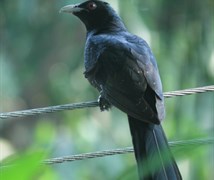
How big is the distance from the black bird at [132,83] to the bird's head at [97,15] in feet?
0.82

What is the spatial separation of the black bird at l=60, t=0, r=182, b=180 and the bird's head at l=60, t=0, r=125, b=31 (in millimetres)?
249

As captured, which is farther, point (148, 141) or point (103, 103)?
point (103, 103)

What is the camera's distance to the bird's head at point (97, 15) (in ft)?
15.4

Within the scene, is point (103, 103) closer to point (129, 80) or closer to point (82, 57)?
point (129, 80)

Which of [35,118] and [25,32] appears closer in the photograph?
[25,32]

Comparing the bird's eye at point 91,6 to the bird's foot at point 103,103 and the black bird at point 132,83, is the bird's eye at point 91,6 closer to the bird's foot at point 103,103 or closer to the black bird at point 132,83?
the black bird at point 132,83

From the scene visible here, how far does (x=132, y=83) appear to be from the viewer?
333 cm

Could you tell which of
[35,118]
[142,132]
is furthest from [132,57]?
[35,118]

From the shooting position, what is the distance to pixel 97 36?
4273mm

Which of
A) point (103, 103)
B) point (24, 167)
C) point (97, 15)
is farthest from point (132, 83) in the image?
point (24, 167)

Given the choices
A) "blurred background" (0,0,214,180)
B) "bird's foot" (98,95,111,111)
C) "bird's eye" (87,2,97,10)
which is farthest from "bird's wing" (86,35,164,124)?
"blurred background" (0,0,214,180)

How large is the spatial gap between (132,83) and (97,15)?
1.58 meters

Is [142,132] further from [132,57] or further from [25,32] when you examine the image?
[25,32]

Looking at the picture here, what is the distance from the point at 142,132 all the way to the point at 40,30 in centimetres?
564
